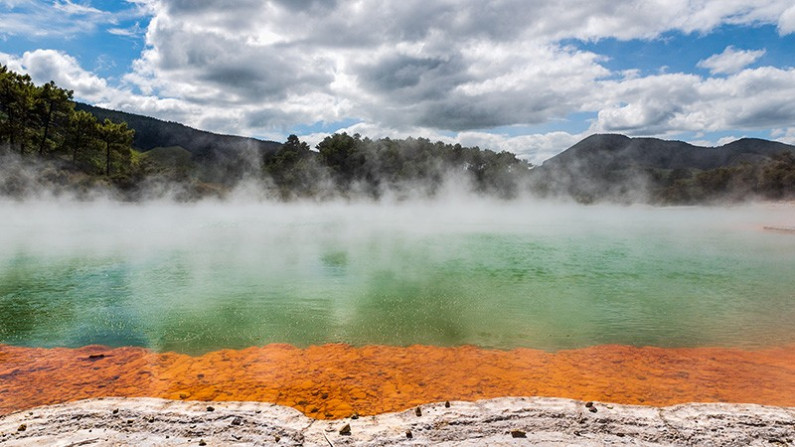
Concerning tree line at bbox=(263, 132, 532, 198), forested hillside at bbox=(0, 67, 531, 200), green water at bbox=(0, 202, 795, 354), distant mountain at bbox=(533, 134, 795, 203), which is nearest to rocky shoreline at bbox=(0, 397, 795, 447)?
green water at bbox=(0, 202, 795, 354)

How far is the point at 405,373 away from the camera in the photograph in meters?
5.63

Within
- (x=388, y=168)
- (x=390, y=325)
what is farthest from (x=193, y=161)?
(x=390, y=325)

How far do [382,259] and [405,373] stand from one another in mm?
9046

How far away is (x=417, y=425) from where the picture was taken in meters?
3.74

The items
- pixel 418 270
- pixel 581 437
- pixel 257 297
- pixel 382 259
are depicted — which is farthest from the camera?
pixel 382 259

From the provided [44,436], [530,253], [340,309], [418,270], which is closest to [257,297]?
[340,309]

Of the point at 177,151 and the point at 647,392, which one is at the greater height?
the point at 177,151

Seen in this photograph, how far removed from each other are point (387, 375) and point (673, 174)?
83560 mm

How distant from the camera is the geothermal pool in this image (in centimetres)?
523

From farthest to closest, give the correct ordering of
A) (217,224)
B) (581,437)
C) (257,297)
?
(217,224)
(257,297)
(581,437)

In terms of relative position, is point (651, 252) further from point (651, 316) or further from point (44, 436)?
point (44, 436)

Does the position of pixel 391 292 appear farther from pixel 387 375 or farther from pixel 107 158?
pixel 107 158

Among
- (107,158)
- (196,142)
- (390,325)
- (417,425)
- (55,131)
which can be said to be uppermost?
(196,142)

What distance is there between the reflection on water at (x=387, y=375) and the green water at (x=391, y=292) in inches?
19.6
